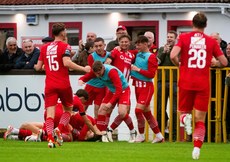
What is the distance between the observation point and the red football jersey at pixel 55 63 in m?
24.3

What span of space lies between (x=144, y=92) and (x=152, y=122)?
681 mm

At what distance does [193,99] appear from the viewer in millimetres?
Result: 21844

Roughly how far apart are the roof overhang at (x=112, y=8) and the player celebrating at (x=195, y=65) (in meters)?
19.0

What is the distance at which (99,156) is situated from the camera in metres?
21.4

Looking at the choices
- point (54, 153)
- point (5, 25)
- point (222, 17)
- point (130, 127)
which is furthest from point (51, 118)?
point (5, 25)

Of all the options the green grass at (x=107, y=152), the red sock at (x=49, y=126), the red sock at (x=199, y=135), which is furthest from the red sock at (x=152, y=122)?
the red sock at (x=199, y=135)

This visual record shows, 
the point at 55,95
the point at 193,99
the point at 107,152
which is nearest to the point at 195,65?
the point at 193,99

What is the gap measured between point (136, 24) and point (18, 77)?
42.5 ft

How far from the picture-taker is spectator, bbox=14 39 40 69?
30922 mm

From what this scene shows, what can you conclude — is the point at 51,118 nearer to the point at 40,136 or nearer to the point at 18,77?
the point at 40,136

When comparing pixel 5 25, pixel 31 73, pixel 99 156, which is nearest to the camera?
pixel 99 156

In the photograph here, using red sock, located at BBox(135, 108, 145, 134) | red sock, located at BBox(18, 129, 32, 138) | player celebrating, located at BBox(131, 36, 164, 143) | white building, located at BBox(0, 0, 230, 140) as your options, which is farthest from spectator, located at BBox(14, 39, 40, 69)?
white building, located at BBox(0, 0, 230, 140)

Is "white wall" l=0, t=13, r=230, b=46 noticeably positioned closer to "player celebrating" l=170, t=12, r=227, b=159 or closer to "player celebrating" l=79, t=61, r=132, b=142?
"player celebrating" l=79, t=61, r=132, b=142

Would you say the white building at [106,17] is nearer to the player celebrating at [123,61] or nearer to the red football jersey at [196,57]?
the player celebrating at [123,61]
